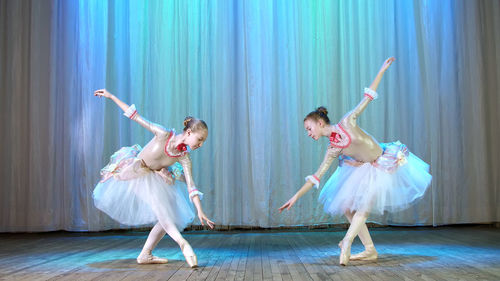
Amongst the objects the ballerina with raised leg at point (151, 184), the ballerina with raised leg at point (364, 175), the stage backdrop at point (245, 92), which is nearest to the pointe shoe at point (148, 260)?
the ballerina with raised leg at point (151, 184)

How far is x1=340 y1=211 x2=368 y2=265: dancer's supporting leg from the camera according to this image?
2703 millimetres

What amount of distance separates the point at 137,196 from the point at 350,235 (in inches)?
50.1

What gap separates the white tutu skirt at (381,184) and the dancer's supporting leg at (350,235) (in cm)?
5

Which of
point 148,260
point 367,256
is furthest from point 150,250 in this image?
point 367,256

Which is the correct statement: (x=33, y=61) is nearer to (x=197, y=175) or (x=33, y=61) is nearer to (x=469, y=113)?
(x=197, y=175)

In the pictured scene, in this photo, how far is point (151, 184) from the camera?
9.65 feet

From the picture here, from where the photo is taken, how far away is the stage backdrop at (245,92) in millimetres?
5039

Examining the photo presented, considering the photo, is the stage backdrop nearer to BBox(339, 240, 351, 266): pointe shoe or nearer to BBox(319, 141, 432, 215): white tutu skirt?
BBox(319, 141, 432, 215): white tutu skirt

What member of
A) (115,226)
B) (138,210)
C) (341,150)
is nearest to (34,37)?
(115,226)

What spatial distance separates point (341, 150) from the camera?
9.78 ft

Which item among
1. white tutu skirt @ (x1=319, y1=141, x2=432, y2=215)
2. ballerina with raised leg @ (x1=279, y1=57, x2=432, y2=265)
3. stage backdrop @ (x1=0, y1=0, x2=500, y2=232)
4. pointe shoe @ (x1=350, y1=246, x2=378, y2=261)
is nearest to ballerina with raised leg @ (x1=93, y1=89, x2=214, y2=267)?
ballerina with raised leg @ (x1=279, y1=57, x2=432, y2=265)

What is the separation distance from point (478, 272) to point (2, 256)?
2.99 metres

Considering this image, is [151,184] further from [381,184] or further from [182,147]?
[381,184]

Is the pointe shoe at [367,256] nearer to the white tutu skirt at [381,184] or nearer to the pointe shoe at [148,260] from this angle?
the white tutu skirt at [381,184]
